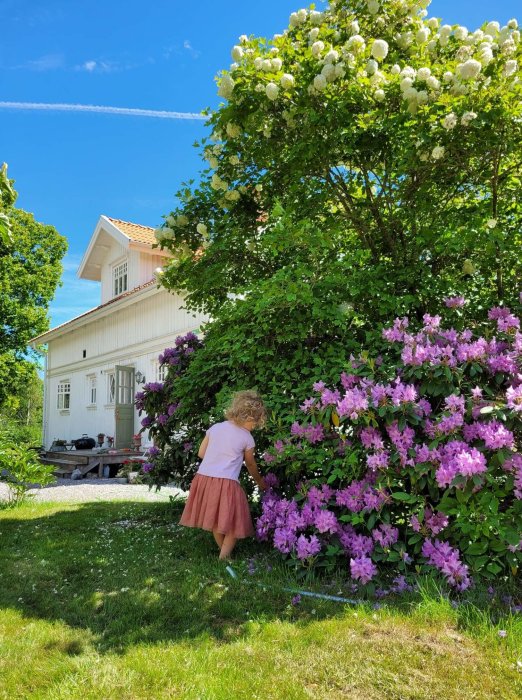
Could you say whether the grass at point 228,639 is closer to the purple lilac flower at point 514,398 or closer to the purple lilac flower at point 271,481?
the purple lilac flower at point 271,481

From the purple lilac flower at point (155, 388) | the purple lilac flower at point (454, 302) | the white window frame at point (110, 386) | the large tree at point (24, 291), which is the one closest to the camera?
the purple lilac flower at point (454, 302)

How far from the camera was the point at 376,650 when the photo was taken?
107 inches

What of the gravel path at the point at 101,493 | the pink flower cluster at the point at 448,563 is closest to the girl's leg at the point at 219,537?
the pink flower cluster at the point at 448,563

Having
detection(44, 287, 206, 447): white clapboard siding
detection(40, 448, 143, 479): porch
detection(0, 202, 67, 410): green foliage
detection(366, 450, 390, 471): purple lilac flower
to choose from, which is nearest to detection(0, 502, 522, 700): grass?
detection(366, 450, 390, 471): purple lilac flower

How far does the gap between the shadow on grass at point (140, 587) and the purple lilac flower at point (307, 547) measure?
21 centimetres

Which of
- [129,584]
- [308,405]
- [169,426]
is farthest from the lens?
[169,426]

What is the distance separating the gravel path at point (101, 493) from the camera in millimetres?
9047

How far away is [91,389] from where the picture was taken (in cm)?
1980

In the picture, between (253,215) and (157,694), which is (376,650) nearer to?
(157,694)

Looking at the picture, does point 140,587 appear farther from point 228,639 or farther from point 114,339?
point 114,339

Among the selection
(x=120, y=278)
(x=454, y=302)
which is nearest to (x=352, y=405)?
(x=454, y=302)

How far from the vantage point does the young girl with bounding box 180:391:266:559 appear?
453 cm

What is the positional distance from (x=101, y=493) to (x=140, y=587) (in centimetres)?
639

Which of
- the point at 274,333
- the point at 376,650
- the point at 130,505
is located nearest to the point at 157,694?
the point at 376,650
